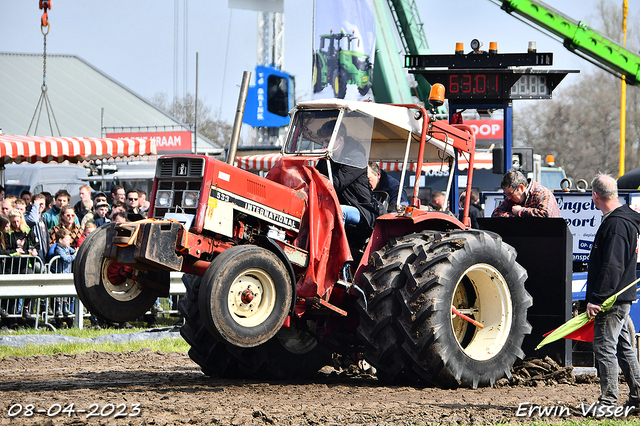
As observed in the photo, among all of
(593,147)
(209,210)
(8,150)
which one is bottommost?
(209,210)

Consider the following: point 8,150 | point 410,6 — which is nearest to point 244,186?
point 8,150

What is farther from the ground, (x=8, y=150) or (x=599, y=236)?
(x=8, y=150)

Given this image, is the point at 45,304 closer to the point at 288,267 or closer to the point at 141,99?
the point at 288,267

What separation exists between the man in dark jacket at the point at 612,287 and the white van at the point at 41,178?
21.5 m

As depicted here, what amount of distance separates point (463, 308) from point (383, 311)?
1235 millimetres

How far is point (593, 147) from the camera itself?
50.6 metres

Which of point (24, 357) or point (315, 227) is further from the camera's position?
point (24, 357)

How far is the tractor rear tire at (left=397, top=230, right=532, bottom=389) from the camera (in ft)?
22.3

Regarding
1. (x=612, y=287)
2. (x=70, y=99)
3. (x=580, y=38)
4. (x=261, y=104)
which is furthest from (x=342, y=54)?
(x=70, y=99)

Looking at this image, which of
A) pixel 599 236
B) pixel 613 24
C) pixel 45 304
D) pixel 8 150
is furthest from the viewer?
pixel 613 24

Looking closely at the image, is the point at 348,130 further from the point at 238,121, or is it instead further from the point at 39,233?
the point at 39,233

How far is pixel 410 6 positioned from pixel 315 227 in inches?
976

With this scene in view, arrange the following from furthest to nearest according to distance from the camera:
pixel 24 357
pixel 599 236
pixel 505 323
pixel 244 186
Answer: pixel 24 357
pixel 505 323
pixel 244 186
pixel 599 236

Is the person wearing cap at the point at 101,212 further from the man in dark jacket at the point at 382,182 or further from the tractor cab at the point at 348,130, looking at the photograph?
the tractor cab at the point at 348,130
